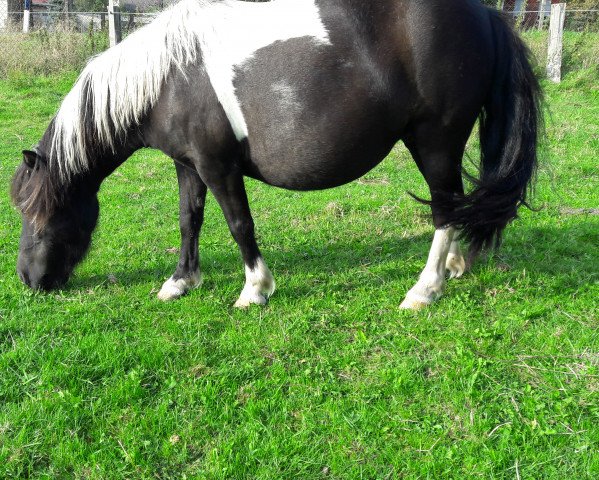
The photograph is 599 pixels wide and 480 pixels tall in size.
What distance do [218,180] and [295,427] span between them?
5.42ft

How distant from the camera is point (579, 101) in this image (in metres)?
9.72

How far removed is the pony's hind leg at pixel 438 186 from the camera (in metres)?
3.35

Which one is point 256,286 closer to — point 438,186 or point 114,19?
point 438,186

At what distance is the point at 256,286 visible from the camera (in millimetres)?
3750

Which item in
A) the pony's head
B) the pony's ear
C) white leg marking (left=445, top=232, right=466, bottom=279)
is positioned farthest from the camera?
white leg marking (left=445, top=232, right=466, bottom=279)

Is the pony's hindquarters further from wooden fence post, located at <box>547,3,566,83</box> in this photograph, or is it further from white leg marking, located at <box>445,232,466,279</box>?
wooden fence post, located at <box>547,3,566,83</box>

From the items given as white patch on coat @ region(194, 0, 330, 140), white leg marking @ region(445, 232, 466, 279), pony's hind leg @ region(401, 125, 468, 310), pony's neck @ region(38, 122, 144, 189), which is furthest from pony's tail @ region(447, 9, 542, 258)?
pony's neck @ region(38, 122, 144, 189)

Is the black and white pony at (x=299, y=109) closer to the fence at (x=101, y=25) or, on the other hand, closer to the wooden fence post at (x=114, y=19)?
the wooden fence post at (x=114, y=19)

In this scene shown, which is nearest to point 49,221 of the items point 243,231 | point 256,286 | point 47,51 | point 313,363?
point 243,231

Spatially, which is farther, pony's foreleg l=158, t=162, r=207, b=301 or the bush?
the bush

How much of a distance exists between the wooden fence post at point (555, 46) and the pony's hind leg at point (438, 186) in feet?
28.0

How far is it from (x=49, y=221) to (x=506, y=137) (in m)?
3.10

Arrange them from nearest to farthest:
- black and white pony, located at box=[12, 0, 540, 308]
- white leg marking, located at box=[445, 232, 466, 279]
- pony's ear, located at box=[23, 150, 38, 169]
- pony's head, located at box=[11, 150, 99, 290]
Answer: black and white pony, located at box=[12, 0, 540, 308] → pony's ear, located at box=[23, 150, 38, 169] → pony's head, located at box=[11, 150, 99, 290] → white leg marking, located at box=[445, 232, 466, 279]

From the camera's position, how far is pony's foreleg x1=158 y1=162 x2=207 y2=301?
398cm
